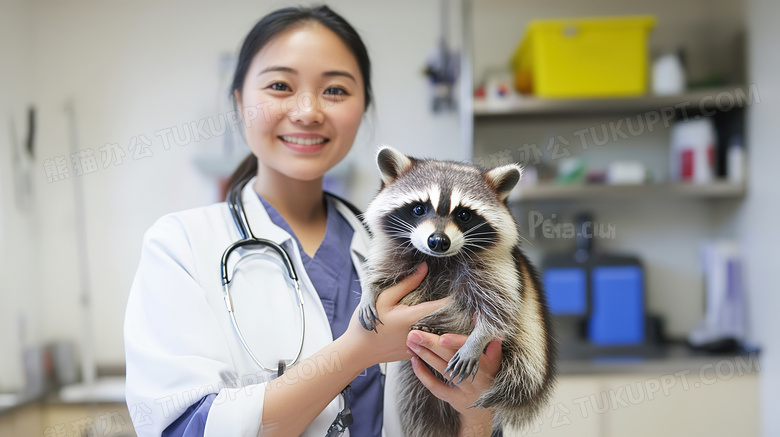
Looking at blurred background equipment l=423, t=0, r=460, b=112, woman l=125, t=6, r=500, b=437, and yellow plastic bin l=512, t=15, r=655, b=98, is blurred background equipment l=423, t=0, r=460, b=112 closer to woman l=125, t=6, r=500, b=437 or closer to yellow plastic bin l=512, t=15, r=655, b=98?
yellow plastic bin l=512, t=15, r=655, b=98

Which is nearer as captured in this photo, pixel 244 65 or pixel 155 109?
pixel 244 65

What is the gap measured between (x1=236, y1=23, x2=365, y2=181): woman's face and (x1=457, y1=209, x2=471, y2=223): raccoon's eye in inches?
13.9

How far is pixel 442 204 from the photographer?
3.12 ft

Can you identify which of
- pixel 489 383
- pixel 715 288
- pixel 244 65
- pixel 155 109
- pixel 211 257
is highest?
pixel 155 109

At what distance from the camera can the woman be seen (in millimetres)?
954

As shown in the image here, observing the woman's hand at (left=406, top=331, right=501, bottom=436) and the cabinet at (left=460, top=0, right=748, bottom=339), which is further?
the cabinet at (left=460, top=0, right=748, bottom=339)

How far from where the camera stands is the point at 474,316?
1025 millimetres

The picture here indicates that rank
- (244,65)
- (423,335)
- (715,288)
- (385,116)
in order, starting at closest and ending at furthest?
(423,335), (244,65), (385,116), (715,288)

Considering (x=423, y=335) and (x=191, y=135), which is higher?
(x=191, y=135)

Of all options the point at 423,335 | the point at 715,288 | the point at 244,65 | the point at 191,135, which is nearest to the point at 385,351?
the point at 423,335

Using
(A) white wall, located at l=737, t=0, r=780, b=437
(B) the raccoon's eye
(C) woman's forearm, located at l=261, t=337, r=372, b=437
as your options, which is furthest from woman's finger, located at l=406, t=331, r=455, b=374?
(A) white wall, located at l=737, t=0, r=780, b=437

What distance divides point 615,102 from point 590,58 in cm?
25

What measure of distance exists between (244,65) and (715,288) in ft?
8.99

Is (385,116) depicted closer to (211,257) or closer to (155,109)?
(155,109)
